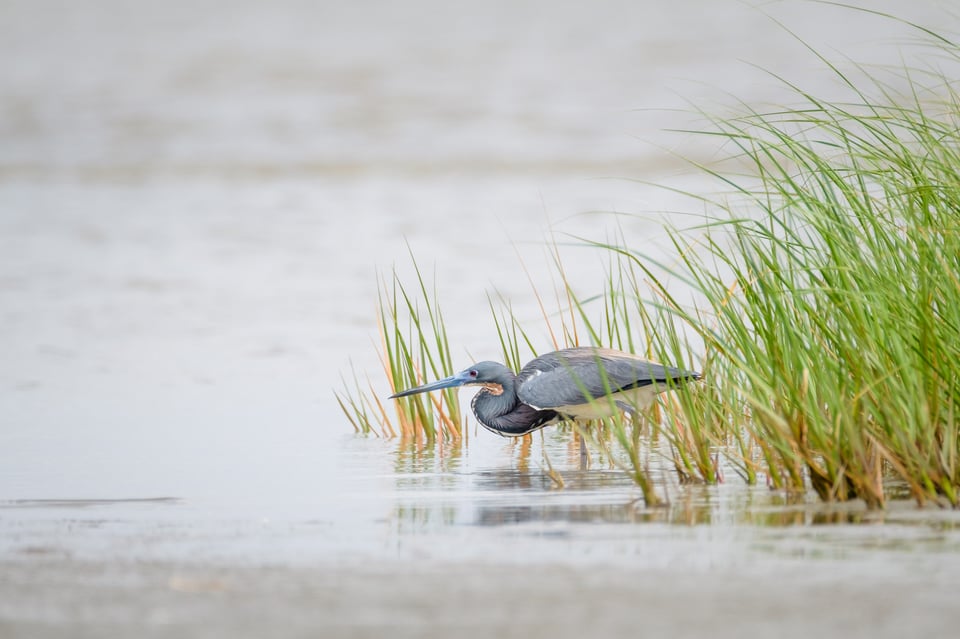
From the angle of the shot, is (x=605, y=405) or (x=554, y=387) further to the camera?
(x=605, y=405)

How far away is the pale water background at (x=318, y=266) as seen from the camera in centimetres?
435

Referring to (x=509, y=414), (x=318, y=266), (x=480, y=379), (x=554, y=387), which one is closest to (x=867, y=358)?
(x=554, y=387)

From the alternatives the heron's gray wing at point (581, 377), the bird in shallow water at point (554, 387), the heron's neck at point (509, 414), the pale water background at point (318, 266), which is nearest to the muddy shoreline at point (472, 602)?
the pale water background at point (318, 266)

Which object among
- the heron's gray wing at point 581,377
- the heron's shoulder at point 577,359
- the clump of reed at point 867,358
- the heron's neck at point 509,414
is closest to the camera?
the clump of reed at point 867,358

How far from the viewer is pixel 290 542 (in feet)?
14.5

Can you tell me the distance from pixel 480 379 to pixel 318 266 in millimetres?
8589

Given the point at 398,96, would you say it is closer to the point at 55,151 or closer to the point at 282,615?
the point at 55,151

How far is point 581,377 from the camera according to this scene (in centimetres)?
666

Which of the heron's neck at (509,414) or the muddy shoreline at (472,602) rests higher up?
the heron's neck at (509,414)

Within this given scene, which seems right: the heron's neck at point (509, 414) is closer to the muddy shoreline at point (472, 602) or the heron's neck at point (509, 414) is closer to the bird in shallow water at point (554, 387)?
the bird in shallow water at point (554, 387)

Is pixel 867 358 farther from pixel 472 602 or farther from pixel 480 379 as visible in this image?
pixel 480 379

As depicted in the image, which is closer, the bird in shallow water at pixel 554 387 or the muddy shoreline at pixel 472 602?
the muddy shoreline at pixel 472 602

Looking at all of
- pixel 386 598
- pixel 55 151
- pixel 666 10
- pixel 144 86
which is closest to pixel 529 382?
pixel 386 598

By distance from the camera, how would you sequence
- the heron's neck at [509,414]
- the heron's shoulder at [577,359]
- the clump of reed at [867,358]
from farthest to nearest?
the heron's neck at [509,414]
the heron's shoulder at [577,359]
the clump of reed at [867,358]
